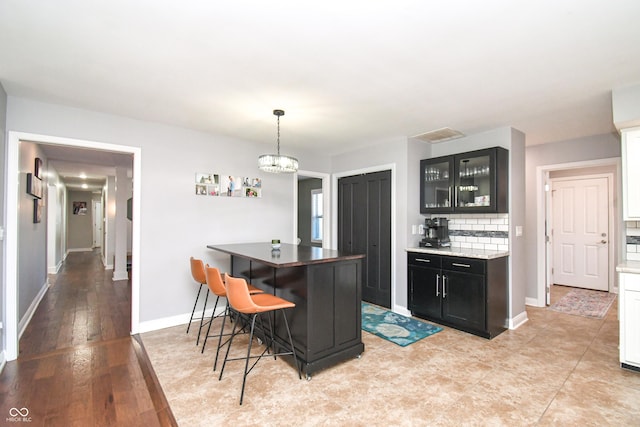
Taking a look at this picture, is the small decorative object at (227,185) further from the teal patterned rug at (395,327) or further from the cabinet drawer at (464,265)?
the cabinet drawer at (464,265)

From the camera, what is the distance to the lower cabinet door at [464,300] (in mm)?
3416

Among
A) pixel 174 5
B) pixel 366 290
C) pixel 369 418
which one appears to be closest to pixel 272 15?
pixel 174 5

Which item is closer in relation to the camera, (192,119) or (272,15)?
(272,15)

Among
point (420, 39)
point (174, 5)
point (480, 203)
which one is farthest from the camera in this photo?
point (480, 203)

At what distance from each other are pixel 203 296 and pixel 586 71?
4.34 m

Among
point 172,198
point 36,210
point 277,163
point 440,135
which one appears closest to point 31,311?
point 36,210

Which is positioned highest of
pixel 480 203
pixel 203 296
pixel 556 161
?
pixel 556 161

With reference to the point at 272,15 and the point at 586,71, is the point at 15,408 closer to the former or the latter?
the point at 272,15

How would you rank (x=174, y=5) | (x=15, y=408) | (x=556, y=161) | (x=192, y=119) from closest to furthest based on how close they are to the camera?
(x=174, y=5), (x=15, y=408), (x=192, y=119), (x=556, y=161)

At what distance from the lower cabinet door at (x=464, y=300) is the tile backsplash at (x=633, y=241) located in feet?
4.42

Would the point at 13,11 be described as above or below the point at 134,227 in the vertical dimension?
above

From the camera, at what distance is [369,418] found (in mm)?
2020

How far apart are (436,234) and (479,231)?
0.53 meters

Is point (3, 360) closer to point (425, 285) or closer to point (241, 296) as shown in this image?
point (241, 296)
